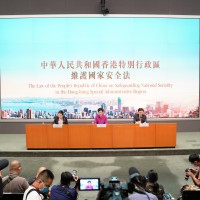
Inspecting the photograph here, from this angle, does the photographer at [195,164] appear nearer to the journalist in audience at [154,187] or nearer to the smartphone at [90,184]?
the journalist in audience at [154,187]

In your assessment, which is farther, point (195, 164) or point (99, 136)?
point (99, 136)

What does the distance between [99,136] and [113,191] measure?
17.9 feet

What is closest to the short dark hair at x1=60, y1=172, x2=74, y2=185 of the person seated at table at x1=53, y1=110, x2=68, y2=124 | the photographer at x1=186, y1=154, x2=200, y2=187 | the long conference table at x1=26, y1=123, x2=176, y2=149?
the photographer at x1=186, y1=154, x2=200, y2=187

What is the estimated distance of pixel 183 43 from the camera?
11.4 metres

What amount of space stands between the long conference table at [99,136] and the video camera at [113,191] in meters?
5.06

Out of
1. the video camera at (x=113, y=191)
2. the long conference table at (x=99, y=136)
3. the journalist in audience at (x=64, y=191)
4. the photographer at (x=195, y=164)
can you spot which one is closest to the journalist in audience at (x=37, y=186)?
the journalist in audience at (x=64, y=191)

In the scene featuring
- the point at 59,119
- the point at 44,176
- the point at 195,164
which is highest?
the point at 59,119

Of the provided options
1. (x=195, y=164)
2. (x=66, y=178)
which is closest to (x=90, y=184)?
(x=66, y=178)

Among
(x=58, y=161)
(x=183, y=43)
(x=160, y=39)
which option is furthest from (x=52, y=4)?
(x=58, y=161)

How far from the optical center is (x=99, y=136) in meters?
9.34

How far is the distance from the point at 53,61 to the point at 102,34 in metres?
1.76

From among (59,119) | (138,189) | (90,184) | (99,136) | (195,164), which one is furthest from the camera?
(59,119)

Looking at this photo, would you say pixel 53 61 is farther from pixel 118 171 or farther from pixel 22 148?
pixel 118 171

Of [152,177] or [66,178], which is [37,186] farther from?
[152,177]
